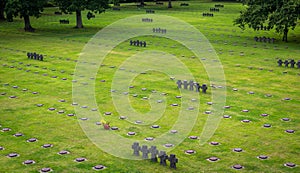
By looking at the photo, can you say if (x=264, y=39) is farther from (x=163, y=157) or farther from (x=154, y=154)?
(x=163, y=157)

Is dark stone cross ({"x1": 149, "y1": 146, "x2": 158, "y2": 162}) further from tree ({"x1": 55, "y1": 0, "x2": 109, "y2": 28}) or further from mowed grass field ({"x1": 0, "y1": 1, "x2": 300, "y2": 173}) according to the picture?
tree ({"x1": 55, "y1": 0, "x2": 109, "y2": 28})

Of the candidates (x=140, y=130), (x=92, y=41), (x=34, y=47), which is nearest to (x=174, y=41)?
(x=92, y=41)

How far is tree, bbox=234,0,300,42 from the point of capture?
2881 cm

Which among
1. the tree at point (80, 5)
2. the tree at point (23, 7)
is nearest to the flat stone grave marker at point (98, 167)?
the tree at point (23, 7)

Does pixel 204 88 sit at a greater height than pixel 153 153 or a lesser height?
greater

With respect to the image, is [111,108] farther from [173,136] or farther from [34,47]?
[34,47]

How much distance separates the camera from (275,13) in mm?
29922

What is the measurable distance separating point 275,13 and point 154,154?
69.2ft

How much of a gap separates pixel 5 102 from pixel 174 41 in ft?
56.0

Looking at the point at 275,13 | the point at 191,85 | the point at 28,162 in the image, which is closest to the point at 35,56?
the point at 191,85

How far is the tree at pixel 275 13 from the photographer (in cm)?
2881

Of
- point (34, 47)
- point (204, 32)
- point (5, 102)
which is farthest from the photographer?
point (204, 32)

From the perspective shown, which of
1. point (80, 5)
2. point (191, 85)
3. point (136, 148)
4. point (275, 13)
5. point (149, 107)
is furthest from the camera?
point (80, 5)

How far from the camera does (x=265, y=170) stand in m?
10.7
